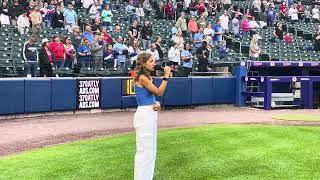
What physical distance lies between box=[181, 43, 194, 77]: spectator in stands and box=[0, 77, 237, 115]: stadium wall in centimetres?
64

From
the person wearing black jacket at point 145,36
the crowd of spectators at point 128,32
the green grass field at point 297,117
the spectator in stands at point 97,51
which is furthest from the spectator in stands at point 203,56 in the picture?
the green grass field at point 297,117

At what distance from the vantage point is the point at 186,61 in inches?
907

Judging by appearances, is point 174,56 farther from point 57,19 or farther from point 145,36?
point 57,19

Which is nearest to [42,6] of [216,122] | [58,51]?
[58,51]

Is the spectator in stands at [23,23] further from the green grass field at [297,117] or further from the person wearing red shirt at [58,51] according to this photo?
the green grass field at [297,117]

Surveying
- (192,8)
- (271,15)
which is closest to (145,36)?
(192,8)

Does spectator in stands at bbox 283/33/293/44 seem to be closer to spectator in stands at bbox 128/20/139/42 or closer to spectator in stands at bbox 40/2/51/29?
spectator in stands at bbox 128/20/139/42

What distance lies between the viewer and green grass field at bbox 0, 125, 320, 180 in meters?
9.06

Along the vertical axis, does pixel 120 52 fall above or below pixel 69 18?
below

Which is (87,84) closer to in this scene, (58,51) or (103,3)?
(58,51)

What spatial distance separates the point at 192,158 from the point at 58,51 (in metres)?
10.7

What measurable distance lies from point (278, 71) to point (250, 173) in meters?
17.1

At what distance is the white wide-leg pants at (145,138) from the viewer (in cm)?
710

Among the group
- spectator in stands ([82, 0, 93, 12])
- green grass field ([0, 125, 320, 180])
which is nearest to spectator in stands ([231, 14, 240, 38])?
spectator in stands ([82, 0, 93, 12])
